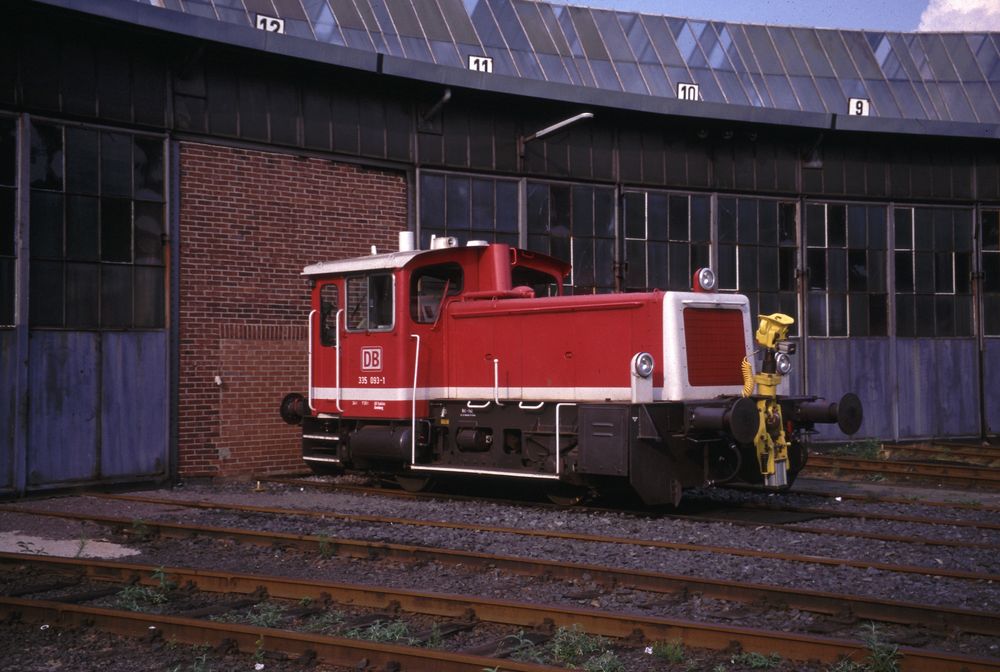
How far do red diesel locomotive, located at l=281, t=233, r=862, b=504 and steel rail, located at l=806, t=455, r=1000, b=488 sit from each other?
158 inches

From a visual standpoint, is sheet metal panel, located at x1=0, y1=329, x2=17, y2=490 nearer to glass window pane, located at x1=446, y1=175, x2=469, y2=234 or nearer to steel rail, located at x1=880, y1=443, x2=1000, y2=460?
glass window pane, located at x1=446, y1=175, x2=469, y2=234

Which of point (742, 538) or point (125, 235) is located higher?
point (125, 235)

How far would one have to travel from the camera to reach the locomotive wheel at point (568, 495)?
33.5ft

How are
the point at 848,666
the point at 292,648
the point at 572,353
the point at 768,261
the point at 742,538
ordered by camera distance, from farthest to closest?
1. the point at 768,261
2. the point at 572,353
3. the point at 742,538
4. the point at 292,648
5. the point at 848,666

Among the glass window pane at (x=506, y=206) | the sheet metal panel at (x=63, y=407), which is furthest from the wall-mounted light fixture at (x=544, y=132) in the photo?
the sheet metal panel at (x=63, y=407)

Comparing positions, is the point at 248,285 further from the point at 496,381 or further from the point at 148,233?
Result: the point at 496,381

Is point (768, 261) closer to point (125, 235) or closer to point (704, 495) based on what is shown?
point (704, 495)

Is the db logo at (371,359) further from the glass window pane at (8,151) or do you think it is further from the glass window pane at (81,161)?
the glass window pane at (8,151)

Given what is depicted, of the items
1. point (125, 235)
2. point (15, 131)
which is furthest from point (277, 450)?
point (15, 131)

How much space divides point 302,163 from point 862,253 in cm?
1058

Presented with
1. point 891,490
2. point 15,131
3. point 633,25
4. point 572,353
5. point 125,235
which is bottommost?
point 891,490

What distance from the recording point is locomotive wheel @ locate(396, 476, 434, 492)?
11.4 meters

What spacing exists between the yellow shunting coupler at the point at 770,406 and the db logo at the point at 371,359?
13.7ft

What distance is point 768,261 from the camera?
17484 millimetres
